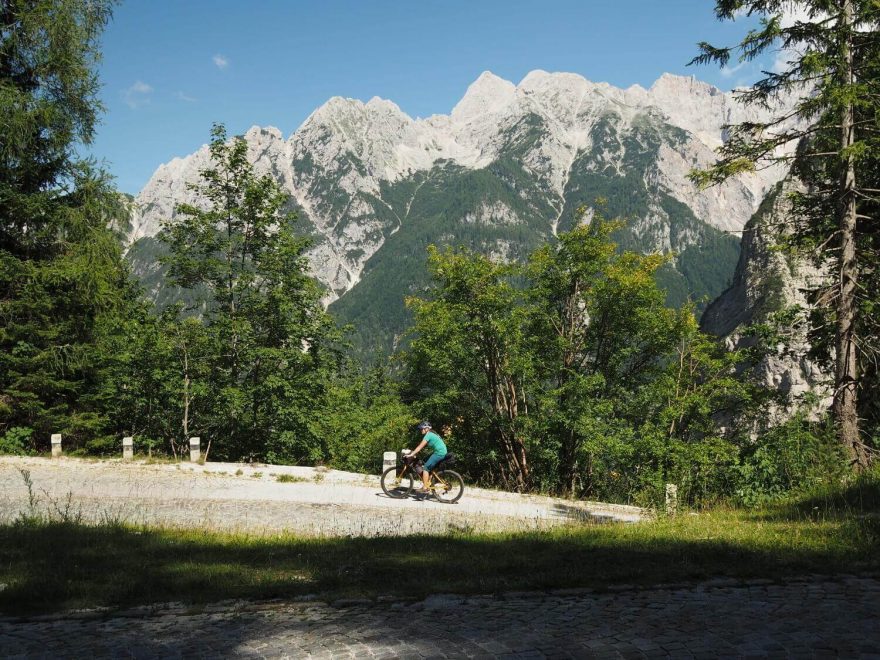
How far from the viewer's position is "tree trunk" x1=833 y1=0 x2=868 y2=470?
11.4 meters

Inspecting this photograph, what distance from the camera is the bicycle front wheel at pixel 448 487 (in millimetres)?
13578

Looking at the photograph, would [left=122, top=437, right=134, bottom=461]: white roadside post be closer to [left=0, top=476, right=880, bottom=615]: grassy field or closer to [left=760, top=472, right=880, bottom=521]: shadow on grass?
[left=0, top=476, right=880, bottom=615]: grassy field

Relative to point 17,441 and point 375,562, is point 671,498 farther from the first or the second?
point 17,441

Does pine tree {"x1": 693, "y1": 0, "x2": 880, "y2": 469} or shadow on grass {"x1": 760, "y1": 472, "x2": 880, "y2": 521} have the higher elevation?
pine tree {"x1": 693, "y1": 0, "x2": 880, "y2": 469}

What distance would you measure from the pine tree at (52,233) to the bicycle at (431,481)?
1059 centimetres

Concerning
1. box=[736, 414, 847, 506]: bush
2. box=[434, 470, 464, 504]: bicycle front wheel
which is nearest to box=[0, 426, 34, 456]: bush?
box=[434, 470, 464, 504]: bicycle front wheel

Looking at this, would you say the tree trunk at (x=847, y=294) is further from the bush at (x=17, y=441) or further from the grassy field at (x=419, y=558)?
the bush at (x=17, y=441)

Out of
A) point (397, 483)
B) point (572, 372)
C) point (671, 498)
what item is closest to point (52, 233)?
point (397, 483)

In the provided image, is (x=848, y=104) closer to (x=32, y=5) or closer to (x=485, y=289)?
(x=485, y=289)

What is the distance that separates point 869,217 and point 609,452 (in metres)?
8.25

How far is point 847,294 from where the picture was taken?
11711mm

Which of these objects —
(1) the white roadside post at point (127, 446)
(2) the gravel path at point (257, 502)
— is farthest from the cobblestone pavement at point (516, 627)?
(1) the white roadside post at point (127, 446)

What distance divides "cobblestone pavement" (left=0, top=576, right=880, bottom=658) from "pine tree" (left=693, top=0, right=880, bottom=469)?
25.1ft

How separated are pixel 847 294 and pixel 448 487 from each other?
8.97 meters
